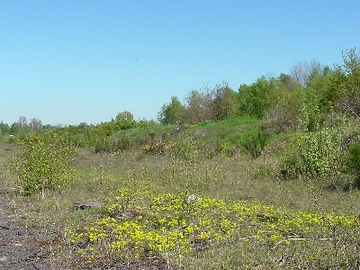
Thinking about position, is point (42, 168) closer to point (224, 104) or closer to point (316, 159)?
point (316, 159)

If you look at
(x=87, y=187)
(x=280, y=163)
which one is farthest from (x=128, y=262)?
(x=280, y=163)

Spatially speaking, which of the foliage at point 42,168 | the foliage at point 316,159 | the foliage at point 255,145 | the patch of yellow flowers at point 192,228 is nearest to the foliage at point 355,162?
the foliage at point 316,159

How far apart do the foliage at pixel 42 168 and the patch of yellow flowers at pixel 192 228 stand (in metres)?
3.94

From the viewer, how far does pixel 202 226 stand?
23.7 feet

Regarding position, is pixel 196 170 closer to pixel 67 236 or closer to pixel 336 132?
pixel 336 132

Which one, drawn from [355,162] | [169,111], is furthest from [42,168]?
[169,111]

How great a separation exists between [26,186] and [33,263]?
20.1 feet

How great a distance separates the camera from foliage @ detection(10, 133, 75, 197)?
483 inches

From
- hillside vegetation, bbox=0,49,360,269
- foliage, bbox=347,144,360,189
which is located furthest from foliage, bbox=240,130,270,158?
foliage, bbox=347,144,360,189

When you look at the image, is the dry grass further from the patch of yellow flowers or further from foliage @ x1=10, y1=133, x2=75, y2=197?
foliage @ x1=10, y1=133, x2=75, y2=197

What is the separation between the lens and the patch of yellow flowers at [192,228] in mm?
6461

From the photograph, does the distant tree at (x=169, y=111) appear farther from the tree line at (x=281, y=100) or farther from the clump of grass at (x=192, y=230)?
the clump of grass at (x=192, y=230)

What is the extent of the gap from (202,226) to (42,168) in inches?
243

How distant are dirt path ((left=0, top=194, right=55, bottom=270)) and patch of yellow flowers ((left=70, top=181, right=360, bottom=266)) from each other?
56 centimetres
